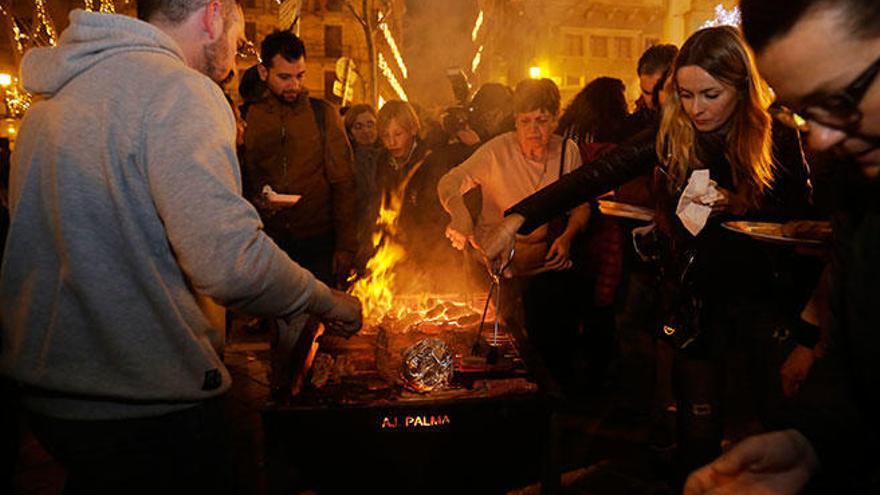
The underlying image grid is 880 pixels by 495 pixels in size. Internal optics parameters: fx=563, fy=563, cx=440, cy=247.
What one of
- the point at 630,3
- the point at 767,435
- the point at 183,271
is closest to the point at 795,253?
the point at 767,435

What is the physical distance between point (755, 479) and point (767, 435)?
0.13 m

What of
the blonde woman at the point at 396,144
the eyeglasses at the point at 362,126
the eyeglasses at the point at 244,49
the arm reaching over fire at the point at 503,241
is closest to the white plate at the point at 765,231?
the arm reaching over fire at the point at 503,241

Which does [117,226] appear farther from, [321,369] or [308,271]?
[321,369]

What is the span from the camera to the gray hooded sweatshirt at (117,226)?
1.82 metres

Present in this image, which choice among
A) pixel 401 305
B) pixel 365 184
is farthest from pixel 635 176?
pixel 365 184

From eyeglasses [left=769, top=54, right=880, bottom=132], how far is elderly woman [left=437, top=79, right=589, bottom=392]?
3.25 metres

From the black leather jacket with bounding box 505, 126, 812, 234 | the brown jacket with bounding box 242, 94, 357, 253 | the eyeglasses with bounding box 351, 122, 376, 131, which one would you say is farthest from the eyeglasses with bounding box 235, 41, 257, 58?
the eyeglasses with bounding box 351, 122, 376, 131

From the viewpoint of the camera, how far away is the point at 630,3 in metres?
36.9

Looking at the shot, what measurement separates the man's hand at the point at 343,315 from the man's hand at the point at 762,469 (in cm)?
149

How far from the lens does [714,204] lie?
9.96ft

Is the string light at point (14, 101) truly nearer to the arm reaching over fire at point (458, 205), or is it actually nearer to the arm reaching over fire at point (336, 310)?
the arm reaching over fire at point (458, 205)

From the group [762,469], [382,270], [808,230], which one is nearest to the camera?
[762,469]

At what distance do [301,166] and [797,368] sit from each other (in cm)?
409

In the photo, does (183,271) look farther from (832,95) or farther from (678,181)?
(678,181)
